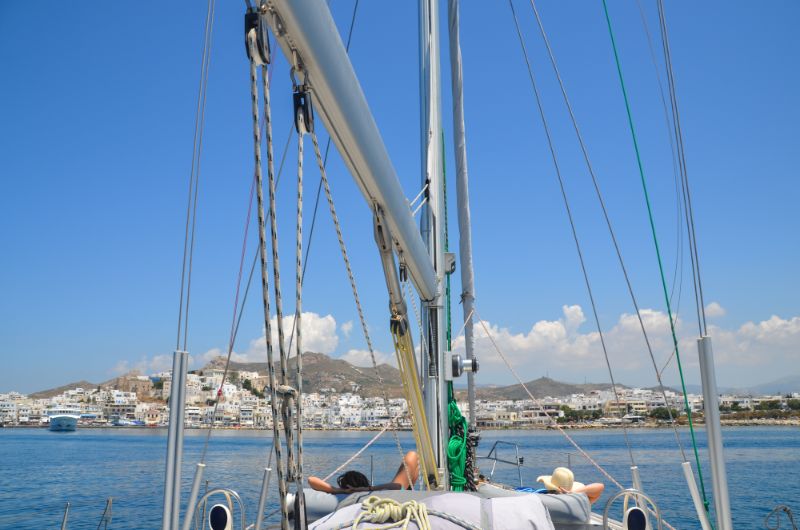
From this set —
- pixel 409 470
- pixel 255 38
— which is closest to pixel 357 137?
pixel 255 38

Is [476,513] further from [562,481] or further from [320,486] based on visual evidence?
[562,481]

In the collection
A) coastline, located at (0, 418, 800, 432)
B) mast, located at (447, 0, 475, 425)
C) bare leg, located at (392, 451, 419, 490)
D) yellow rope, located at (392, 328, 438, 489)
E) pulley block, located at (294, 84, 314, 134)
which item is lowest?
coastline, located at (0, 418, 800, 432)

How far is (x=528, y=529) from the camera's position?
3.19 meters

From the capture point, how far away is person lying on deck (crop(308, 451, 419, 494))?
171 inches

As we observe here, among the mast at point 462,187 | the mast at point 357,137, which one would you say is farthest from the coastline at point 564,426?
the mast at point 357,137

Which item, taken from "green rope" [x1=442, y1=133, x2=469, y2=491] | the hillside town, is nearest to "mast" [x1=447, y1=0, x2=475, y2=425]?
"green rope" [x1=442, y1=133, x2=469, y2=491]

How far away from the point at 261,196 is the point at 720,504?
2.81 m

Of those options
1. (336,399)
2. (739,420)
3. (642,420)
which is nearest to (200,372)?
(336,399)

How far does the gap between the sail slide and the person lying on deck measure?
1861mm

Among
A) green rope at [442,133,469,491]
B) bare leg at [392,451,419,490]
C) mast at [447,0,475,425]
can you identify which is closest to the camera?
bare leg at [392,451,419,490]

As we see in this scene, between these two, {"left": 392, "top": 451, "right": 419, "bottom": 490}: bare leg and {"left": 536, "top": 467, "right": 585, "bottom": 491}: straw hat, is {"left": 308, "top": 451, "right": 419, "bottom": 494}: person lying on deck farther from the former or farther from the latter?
{"left": 536, "top": 467, "right": 585, "bottom": 491}: straw hat

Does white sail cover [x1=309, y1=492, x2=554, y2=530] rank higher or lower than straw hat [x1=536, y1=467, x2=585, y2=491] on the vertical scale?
higher

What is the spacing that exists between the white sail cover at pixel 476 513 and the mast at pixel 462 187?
16.6 feet

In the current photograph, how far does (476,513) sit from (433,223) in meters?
3.64
